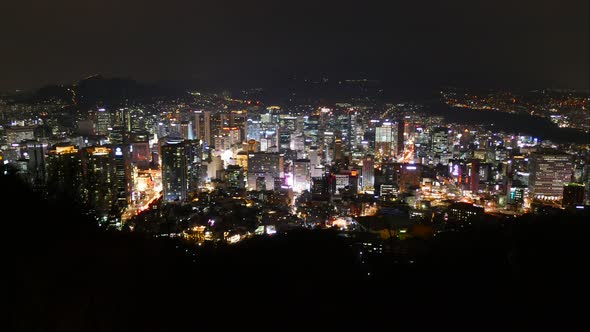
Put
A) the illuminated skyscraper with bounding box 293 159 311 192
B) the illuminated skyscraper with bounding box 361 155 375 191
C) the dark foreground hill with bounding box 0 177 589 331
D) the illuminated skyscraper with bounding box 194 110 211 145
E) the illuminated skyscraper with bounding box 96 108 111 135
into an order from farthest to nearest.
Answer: the illuminated skyscraper with bounding box 194 110 211 145 → the illuminated skyscraper with bounding box 293 159 311 192 → the illuminated skyscraper with bounding box 361 155 375 191 → the illuminated skyscraper with bounding box 96 108 111 135 → the dark foreground hill with bounding box 0 177 589 331

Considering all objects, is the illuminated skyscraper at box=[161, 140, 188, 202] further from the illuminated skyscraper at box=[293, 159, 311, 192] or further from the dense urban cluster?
the illuminated skyscraper at box=[293, 159, 311, 192]

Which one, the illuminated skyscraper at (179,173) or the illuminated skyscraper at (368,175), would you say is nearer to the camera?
the illuminated skyscraper at (179,173)

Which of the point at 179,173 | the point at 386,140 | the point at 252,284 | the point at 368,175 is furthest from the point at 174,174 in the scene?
the point at 252,284

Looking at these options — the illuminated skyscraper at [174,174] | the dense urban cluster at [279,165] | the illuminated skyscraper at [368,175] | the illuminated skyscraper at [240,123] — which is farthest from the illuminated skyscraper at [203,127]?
the illuminated skyscraper at [368,175]

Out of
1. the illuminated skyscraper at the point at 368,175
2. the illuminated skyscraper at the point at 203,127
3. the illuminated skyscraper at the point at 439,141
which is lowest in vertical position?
the illuminated skyscraper at the point at 368,175

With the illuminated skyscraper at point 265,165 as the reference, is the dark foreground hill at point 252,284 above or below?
above

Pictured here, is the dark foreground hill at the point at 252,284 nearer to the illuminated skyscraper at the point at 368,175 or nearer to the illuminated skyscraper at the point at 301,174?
the illuminated skyscraper at the point at 368,175

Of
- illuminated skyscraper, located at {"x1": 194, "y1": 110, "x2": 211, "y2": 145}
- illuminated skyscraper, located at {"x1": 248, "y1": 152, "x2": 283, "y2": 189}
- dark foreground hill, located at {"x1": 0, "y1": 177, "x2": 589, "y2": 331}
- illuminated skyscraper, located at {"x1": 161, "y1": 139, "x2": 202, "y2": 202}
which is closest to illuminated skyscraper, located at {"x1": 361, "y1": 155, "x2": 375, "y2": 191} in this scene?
illuminated skyscraper, located at {"x1": 248, "y1": 152, "x2": 283, "y2": 189}

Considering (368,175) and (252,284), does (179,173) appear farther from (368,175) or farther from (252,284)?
(252,284)
